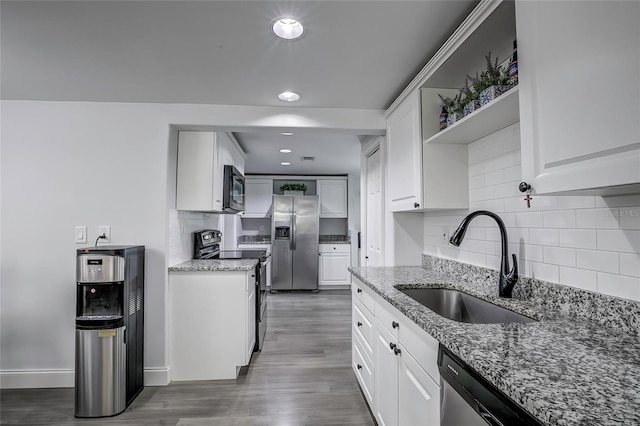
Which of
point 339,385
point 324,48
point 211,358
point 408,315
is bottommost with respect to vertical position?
point 339,385

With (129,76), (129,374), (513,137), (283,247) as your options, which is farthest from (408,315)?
(283,247)

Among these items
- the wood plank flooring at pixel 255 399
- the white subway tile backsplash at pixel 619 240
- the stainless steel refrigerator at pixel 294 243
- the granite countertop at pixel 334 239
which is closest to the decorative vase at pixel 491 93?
the white subway tile backsplash at pixel 619 240

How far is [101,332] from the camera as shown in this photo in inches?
80.4

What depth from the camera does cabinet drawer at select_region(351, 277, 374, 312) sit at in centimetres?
198

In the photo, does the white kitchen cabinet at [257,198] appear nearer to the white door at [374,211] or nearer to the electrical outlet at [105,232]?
the white door at [374,211]

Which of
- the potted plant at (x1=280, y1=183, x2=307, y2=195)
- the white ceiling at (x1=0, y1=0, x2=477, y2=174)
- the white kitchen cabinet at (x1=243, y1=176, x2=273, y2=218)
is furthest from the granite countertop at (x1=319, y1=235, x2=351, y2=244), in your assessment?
the white ceiling at (x1=0, y1=0, x2=477, y2=174)

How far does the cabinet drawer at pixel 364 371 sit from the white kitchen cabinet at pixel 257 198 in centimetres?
423

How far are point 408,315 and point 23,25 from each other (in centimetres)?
224

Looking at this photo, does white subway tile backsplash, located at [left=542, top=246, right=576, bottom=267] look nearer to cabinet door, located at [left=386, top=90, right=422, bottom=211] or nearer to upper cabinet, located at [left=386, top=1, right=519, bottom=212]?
upper cabinet, located at [left=386, top=1, right=519, bottom=212]

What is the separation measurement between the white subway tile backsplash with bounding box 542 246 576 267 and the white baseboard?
2.66 metres

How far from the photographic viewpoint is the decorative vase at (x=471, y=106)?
1555mm

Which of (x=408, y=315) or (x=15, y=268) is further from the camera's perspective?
(x=15, y=268)

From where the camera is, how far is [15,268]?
2438 mm

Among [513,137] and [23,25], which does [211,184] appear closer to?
[23,25]
